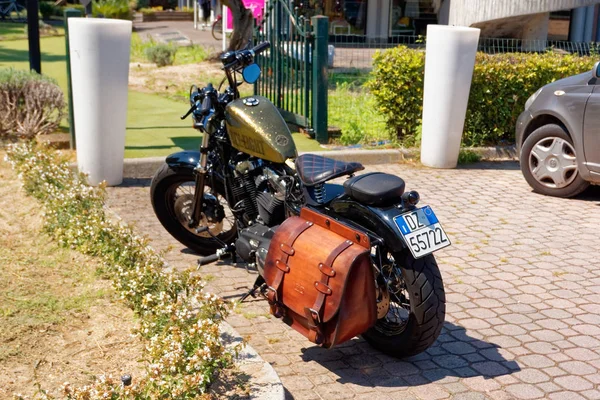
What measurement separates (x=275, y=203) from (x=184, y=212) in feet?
4.14

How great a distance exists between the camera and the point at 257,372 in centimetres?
441

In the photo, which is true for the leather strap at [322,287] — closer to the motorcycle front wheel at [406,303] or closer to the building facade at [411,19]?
the motorcycle front wheel at [406,303]

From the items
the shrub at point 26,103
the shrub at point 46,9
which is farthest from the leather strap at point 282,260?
the shrub at point 46,9

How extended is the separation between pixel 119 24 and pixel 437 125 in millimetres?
3676

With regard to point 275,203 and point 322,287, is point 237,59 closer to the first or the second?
point 275,203

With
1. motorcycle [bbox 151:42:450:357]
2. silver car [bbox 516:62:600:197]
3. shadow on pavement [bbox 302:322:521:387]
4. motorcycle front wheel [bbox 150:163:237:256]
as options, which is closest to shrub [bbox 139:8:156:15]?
silver car [bbox 516:62:600:197]

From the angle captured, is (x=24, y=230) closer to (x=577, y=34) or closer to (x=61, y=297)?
(x=61, y=297)

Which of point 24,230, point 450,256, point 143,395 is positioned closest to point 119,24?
point 24,230

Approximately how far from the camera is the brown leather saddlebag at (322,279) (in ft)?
14.5

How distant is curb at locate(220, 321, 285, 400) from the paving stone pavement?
0.20 meters

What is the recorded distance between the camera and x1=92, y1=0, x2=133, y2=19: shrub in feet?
96.9

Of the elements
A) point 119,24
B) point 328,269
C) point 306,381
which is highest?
point 119,24

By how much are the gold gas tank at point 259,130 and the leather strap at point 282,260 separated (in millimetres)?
828

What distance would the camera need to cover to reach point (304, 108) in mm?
10898
